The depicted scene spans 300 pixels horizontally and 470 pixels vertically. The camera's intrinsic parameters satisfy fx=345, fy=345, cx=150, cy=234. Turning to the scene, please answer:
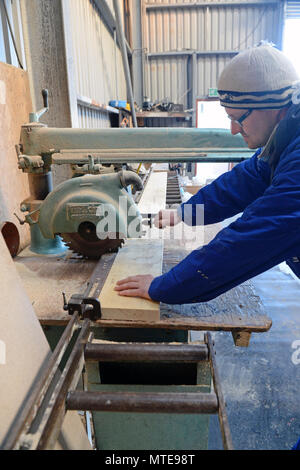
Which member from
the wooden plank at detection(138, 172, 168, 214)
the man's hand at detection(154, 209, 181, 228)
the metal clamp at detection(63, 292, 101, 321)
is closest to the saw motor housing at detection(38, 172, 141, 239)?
the man's hand at detection(154, 209, 181, 228)

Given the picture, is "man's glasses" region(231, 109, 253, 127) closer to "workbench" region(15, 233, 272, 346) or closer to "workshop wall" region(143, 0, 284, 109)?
"workbench" region(15, 233, 272, 346)

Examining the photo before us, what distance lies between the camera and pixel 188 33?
7.40 m

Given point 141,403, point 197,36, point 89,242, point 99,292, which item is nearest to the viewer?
point 141,403

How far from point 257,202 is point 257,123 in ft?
0.87

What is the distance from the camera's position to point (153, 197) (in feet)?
9.11

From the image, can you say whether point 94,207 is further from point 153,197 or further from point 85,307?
point 153,197

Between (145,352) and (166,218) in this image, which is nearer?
(145,352)

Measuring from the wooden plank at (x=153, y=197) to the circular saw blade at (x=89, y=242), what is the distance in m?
0.74

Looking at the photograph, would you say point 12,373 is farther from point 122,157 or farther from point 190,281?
point 122,157

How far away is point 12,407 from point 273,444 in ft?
4.84

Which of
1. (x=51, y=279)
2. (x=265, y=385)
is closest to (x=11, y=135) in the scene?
(x=51, y=279)

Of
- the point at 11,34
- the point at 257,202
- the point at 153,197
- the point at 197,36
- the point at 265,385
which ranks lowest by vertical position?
the point at 265,385
